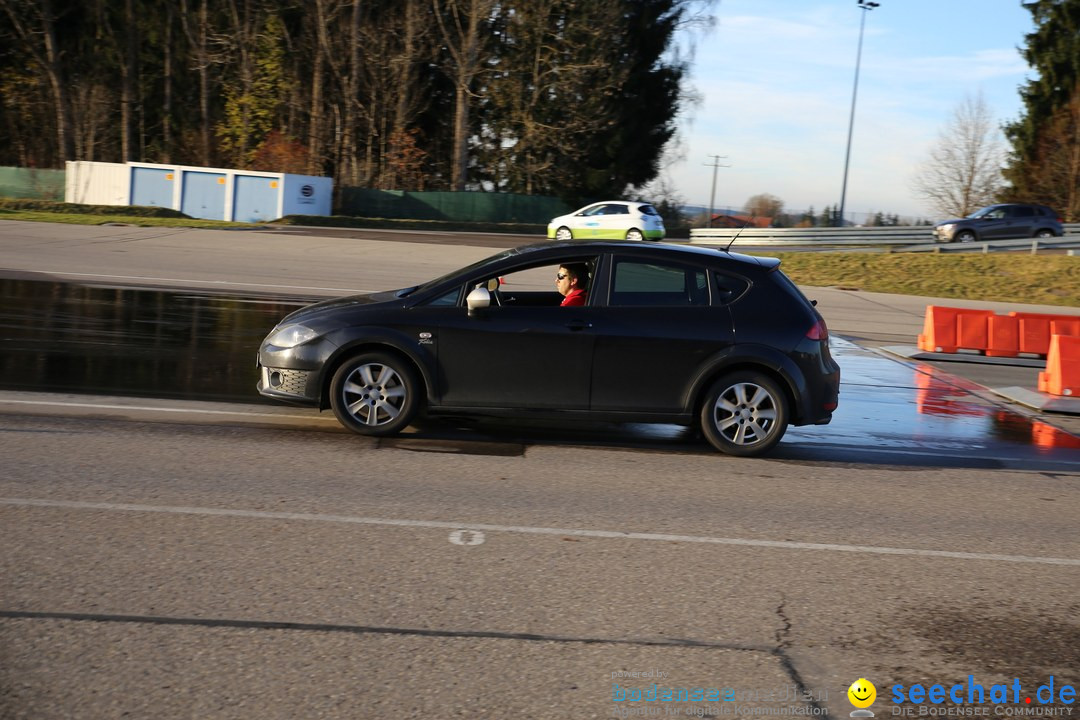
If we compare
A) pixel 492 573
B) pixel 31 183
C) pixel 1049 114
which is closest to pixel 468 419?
pixel 492 573

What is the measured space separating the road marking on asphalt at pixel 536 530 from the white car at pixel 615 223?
27.6m

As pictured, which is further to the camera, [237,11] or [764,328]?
[237,11]

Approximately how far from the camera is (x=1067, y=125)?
55.6 metres

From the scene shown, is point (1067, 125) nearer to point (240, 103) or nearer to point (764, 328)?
point (240, 103)

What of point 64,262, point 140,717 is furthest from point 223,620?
point 64,262

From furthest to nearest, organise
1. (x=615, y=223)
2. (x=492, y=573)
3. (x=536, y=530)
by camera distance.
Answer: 1. (x=615, y=223)
2. (x=536, y=530)
3. (x=492, y=573)

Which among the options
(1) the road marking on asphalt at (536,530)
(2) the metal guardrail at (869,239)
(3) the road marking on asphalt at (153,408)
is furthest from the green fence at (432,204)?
(1) the road marking on asphalt at (536,530)

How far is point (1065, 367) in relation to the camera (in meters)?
12.7

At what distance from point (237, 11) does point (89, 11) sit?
292 inches

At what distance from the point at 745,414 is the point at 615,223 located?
85.7 ft

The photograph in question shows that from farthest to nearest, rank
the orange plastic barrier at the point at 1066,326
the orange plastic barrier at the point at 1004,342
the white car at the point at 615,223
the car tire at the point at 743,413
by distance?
the white car at the point at 615,223
the orange plastic barrier at the point at 1004,342
the orange plastic barrier at the point at 1066,326
the car tire at the point at 743,413

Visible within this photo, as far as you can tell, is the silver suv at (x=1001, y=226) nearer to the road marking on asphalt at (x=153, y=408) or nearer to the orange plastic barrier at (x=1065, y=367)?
the orange plastic barrier at (x=1065, y=367)

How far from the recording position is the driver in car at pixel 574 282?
8.62m

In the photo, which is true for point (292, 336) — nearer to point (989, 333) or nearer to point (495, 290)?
point (495, 290)
